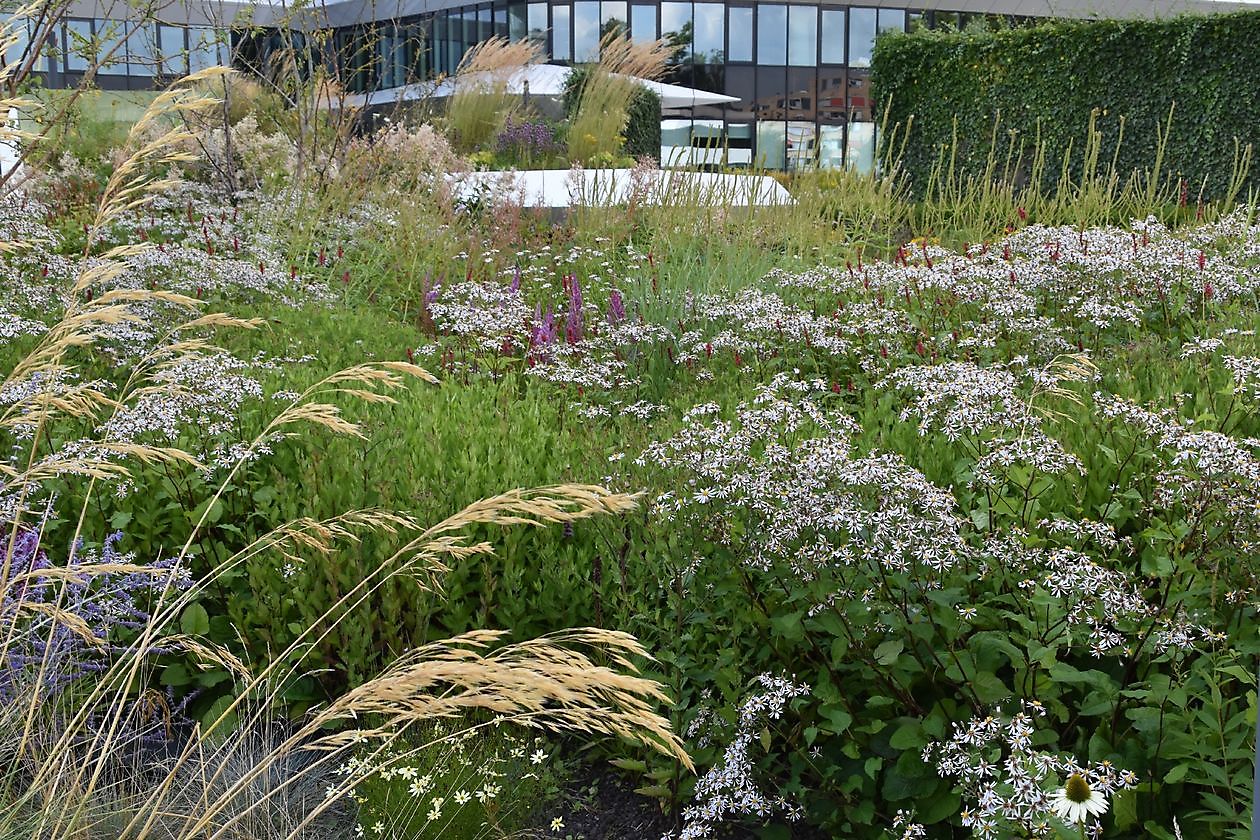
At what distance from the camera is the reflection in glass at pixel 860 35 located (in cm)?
3127

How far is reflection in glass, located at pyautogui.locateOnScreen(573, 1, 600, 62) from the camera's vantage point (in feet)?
98.4

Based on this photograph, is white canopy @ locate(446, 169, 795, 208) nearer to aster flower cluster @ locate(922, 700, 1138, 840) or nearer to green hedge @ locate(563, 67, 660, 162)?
aster flower cluster @ locate(922, 700, 1138, 840)

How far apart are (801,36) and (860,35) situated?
6.25ft

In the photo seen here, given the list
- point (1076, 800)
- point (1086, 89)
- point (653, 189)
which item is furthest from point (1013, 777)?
point (1086, 89)

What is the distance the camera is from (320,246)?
8.38m

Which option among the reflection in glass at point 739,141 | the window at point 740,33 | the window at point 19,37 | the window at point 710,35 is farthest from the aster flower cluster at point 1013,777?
the window at point 740,33

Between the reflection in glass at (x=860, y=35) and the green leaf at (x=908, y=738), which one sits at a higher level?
the reflection in glass at (x=860, y=35)

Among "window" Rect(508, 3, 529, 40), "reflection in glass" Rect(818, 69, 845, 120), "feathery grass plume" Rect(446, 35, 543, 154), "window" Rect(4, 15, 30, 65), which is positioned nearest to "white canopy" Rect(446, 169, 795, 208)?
"window" Rect(4, 15, 30, 65)

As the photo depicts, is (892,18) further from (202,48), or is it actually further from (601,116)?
(202,48)

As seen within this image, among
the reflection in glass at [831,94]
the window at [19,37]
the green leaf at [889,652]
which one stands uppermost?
the reflection in glass at [831,94]

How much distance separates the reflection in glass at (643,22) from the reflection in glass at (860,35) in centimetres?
583

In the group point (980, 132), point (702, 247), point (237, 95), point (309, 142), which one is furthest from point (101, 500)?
point (237, 95)

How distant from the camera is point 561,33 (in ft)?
99.6

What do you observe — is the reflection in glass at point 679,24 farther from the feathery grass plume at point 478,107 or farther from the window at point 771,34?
the feathery grass plume at point 478,107
